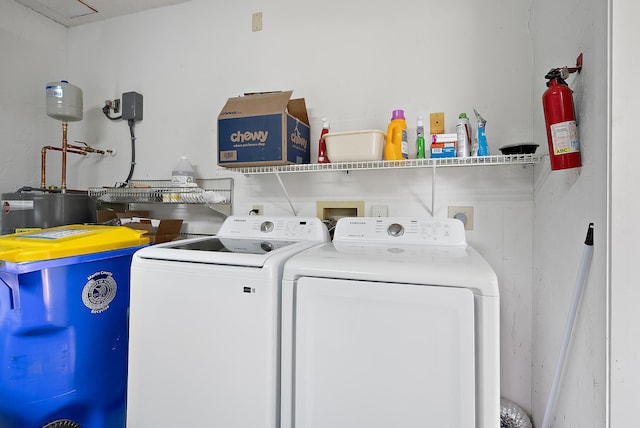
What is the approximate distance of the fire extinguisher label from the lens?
1.09 meters

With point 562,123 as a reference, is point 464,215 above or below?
below

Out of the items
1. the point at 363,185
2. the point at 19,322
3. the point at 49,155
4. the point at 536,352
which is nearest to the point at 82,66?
the point at 49,155

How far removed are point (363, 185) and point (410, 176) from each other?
272mm

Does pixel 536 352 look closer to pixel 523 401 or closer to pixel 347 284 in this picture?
pixel 523 401

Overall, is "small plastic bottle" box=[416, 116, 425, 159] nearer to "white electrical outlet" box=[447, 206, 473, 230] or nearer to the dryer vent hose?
"white electrical outlet" box=[447, 206, 473, 230]

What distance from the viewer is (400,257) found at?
3.96ft

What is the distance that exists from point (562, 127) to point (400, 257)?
689 millimetres

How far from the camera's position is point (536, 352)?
159cm

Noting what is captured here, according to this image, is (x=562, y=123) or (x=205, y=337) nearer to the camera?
(x=562, y=123)

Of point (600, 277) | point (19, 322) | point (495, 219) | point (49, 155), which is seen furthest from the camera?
point (49, 155)

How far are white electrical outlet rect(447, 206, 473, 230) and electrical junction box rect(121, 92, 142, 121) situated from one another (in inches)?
91.9

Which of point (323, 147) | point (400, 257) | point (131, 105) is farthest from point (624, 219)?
point (131, 105)

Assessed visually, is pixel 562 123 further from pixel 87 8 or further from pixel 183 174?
pixel 87 8

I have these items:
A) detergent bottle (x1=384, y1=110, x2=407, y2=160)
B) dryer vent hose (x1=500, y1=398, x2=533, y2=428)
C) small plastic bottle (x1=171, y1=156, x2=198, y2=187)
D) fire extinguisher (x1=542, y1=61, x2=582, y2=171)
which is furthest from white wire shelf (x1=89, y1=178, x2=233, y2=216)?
dryer vent hose (x1=500, y1=398, x2=533, y2=428)
